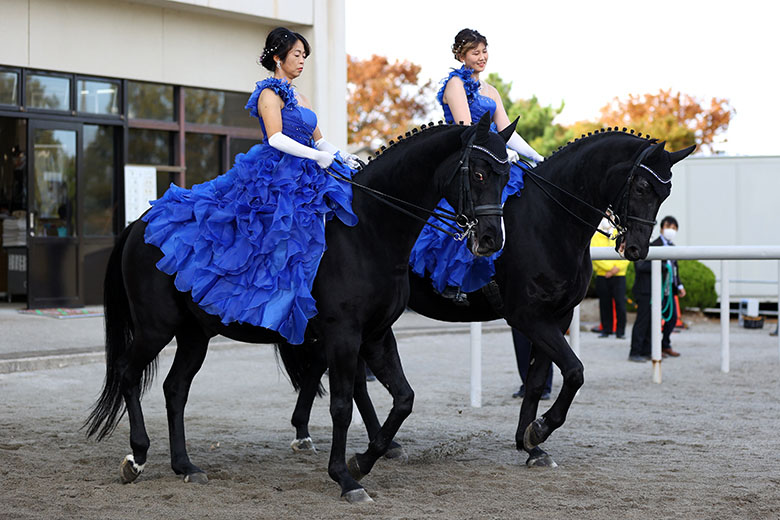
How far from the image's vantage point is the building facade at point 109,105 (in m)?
15.1

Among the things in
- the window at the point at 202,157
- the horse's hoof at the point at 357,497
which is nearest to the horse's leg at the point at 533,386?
the horse's hoof at the point at 357,497

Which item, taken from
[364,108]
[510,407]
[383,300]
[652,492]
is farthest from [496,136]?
[364,108]

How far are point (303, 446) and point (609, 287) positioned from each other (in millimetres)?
9340

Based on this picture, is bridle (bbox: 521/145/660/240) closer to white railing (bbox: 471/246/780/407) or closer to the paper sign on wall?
white railing (bbox: 471/246/780/407)

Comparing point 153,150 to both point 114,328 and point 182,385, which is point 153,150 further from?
point 182,385

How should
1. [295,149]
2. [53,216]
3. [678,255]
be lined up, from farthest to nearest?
[53,216] → [678,255] → [295,149]

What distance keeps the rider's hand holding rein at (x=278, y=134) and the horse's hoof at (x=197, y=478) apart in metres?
1.97

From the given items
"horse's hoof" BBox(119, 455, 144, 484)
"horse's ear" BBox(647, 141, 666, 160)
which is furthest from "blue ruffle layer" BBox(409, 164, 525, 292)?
"horse's hoof" BBox(119, 455, 144, 484)

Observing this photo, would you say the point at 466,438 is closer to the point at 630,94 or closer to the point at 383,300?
the point at 383,300

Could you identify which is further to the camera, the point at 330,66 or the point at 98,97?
the point at 330,66

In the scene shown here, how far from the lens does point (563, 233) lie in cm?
615

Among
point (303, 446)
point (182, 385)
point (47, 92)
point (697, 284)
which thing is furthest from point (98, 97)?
point (697, 284)

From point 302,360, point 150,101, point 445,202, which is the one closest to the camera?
point 445,202

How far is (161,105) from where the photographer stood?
16594 millimetres
